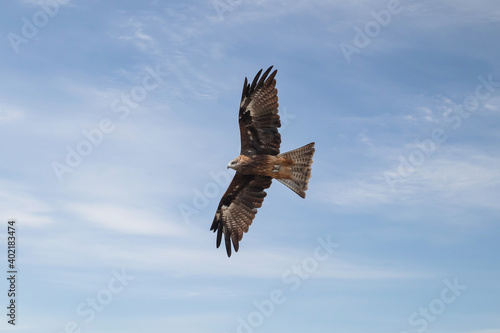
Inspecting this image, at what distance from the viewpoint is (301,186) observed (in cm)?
1462

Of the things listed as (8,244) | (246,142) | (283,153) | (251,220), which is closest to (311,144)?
(283,153)

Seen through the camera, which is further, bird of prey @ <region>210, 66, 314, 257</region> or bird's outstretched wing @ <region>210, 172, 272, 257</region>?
bird's outstretched wing @ <region>210, 172, 272, 257</region>

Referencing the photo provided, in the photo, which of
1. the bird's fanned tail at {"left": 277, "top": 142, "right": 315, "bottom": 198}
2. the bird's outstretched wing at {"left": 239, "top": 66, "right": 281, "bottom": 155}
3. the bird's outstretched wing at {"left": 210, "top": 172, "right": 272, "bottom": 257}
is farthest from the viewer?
the bird's outstretched wing at {"left": 210, "top": 172, "right": 272, "bottom": 257}

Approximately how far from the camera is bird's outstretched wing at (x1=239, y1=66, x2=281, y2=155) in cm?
1408

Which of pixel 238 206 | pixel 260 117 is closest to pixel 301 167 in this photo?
pixel 260 117

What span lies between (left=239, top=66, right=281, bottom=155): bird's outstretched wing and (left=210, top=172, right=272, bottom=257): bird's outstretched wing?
118cm

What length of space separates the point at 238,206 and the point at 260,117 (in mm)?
2742

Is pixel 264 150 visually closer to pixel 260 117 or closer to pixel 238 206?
pixel 260 117

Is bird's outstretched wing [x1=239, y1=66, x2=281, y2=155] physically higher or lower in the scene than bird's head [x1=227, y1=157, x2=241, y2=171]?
higher

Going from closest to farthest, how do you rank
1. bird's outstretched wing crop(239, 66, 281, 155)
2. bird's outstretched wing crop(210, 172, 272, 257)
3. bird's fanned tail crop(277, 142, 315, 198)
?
bird's outstretched wing crop(239, 66, 281, 155) → bird's fanned tail crop(277, 142, 315, 198) → bird's outstretched wing crop(210, 172, 272, 257)

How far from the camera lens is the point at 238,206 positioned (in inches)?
→ 613

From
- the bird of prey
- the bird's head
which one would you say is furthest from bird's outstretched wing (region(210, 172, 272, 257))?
the bird's head

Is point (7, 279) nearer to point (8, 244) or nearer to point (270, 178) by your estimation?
point (8, 244)

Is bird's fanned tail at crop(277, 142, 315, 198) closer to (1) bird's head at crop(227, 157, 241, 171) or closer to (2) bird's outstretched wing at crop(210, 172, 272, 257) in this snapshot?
(2) bird's outstretched wing at crop(210, 172, 272, 257)
